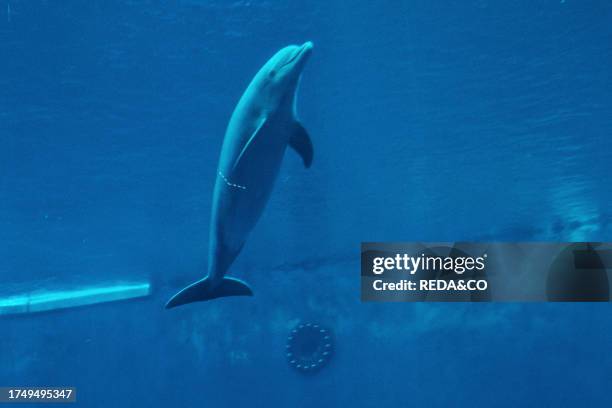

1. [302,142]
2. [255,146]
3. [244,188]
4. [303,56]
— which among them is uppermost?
[303,56]

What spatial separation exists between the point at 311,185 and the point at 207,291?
6063mm

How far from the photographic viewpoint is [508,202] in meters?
15.6

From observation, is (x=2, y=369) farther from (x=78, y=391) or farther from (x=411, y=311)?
(x=411, y=311)

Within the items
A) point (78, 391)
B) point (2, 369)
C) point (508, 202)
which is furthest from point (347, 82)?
point (2, 369)

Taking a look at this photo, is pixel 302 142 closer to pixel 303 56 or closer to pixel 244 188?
pixel 244 188

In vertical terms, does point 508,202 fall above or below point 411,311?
above

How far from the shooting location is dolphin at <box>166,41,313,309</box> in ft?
22.4

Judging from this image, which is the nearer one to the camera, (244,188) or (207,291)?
(244,188)

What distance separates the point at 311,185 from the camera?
13.8 meters

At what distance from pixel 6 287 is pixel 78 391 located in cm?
635

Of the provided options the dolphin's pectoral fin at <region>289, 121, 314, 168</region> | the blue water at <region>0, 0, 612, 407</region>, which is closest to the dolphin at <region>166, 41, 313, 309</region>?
the dolphin's pectoral fin at <region>289, 121, 314, 168</region>

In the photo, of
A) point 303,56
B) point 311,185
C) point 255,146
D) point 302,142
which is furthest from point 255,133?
point 311,185

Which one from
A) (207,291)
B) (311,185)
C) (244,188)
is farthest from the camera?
(311,185)

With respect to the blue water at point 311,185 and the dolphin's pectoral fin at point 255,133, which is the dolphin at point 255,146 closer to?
the dolphin's pectoral fin at point 255,133
